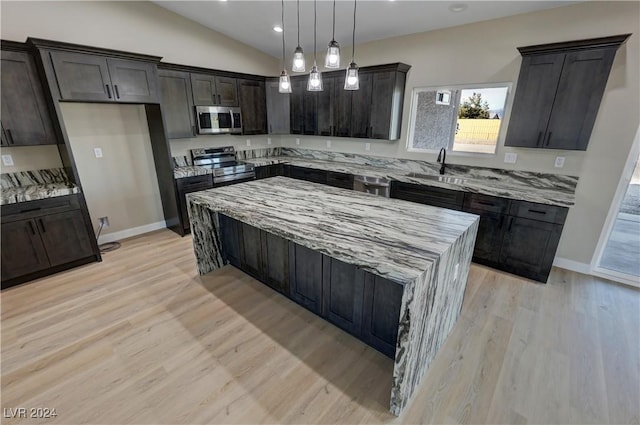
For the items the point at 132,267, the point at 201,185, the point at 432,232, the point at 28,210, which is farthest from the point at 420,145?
the point at 28,210

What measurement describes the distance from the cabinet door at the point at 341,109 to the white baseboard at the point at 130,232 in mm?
3172

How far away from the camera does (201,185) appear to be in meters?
4.08

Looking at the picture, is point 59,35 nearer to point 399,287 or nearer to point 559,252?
point 399,287

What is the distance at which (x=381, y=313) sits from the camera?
1940mm

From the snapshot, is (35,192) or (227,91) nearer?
(35,192)

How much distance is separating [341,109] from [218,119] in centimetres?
191

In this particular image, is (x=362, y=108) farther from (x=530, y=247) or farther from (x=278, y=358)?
(x=278, y=358)

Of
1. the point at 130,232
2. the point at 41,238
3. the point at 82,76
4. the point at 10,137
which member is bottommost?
the point at 130,232

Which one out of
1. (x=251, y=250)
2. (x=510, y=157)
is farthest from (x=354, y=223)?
(x=510, y=157)

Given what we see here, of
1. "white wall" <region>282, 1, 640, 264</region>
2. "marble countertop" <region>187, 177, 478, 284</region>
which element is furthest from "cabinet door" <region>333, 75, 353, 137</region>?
"marble countertop" <region>187, 177, 478, 284</region>

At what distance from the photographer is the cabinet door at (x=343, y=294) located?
6.63 ft

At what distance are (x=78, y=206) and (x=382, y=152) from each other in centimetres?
398

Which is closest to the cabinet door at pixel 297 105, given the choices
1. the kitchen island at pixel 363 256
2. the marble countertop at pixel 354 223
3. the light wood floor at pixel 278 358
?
the kitchen island at pixel 363 256

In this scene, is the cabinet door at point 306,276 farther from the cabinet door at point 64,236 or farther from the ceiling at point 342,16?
the ceiling at point 342,16
